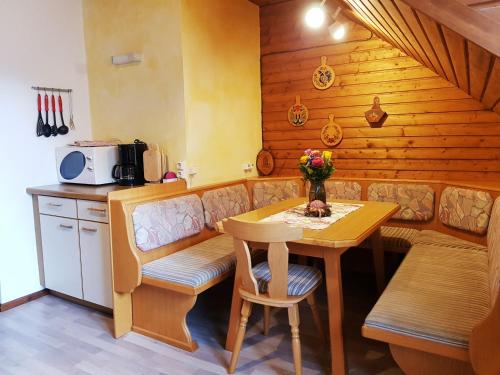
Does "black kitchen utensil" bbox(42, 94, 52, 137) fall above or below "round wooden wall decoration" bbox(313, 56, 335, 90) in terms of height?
below

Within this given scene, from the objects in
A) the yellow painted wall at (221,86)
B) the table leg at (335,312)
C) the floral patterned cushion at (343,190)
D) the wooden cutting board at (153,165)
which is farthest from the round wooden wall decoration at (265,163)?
the table leg at (335,312)

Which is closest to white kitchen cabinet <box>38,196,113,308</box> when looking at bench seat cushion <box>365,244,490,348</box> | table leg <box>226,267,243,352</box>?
table leg <box>226,267,243,352</box>

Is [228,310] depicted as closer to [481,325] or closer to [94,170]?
[94,170]

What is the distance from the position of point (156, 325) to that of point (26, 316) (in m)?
1.09

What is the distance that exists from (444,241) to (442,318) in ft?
4.27

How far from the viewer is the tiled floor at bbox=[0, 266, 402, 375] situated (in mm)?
2135

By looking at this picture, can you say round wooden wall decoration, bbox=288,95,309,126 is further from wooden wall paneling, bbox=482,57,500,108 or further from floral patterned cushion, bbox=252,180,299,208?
wooden wall paneling, bbox=482,57,500,108

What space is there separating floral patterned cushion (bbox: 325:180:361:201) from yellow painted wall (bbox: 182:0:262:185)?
0.87 m

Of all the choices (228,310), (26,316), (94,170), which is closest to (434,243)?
(228,310)

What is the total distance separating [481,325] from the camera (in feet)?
4.46

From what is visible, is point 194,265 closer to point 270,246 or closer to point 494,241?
point 270,246

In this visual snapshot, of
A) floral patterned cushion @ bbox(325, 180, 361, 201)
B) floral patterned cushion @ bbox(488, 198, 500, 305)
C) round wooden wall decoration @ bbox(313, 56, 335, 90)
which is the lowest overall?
floral patterned cushion @ bbox(488, 198, 500, 305)

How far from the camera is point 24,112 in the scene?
299cm

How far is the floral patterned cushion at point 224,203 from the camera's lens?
3006 mm
